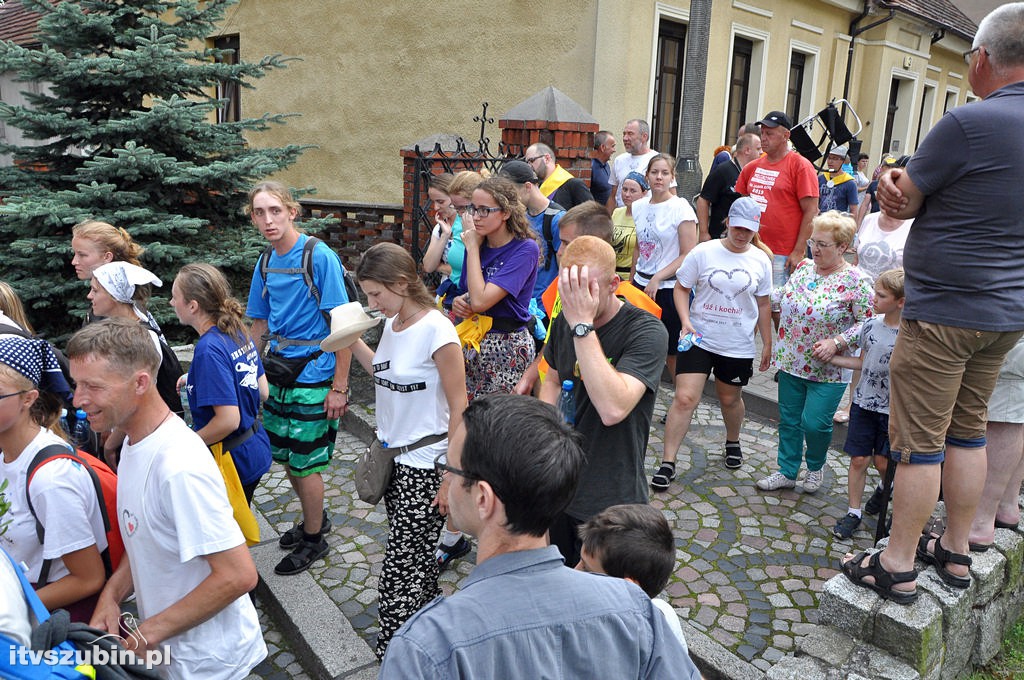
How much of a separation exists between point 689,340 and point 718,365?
11.0 inches

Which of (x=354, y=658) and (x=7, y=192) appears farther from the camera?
(x=7, y=192)

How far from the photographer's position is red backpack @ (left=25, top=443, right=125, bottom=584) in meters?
2.27

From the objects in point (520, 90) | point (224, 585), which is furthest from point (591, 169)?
point (224, 585)

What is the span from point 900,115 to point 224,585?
20977 mm

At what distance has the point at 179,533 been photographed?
2078 mm

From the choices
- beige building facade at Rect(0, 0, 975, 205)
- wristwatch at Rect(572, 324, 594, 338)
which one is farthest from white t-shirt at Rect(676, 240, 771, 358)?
beige building facade at Rect(0, 0, 975, 205)

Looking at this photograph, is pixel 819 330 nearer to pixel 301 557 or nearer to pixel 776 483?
pixel 776 483

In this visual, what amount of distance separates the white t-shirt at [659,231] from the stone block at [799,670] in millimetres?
3230

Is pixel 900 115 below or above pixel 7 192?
above

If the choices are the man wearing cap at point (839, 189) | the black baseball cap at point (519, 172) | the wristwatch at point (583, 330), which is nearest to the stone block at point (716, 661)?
the wristwatch at point (583, 330)

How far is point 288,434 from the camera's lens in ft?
13.3

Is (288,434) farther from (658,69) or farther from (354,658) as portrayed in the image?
(658,69)

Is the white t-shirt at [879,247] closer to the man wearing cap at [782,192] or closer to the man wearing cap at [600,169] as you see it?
the man wearing cap at [782,192]

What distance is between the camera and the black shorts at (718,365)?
15.8 ft
